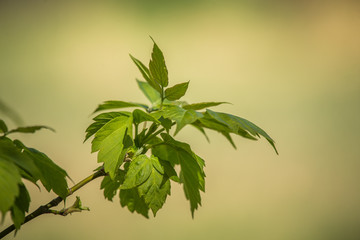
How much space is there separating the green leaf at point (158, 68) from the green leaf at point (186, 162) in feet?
0.22

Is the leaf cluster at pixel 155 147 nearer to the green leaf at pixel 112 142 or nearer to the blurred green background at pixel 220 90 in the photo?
the green leaf at pixel 112 142

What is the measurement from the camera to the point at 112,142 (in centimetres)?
37

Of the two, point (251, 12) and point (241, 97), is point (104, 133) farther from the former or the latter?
point (251, 12)

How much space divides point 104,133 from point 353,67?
3.50 ft

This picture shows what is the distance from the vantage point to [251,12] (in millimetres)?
1115

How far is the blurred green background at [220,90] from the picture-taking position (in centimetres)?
103

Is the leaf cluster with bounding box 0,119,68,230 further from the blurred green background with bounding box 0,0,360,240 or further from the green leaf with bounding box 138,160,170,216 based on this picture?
the blurred green background with bounding box 0,0,360,240

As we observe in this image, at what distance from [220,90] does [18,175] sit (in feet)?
2.84

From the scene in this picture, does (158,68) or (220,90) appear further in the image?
(220,90)

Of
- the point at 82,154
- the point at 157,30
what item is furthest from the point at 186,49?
the point at 82,154

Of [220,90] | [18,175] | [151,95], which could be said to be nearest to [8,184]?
[18,175]

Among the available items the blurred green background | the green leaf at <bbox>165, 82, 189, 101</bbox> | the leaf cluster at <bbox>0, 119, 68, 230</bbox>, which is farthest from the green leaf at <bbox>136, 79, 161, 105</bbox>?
the blurred green background

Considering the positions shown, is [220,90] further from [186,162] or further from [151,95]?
[186,162]

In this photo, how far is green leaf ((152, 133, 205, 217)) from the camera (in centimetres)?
37
